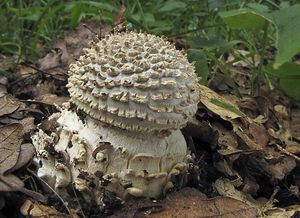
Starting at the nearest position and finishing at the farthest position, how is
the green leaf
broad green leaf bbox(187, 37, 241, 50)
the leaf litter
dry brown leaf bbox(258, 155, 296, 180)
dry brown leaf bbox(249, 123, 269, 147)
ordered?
the leaf litter
dry brown leaf bbox(258, 155, 296, 180)
dry brown leaf bbox(249, 123, 269, 147)
broad green leaf bbox(187, 37, 241, 50)
the green leaf

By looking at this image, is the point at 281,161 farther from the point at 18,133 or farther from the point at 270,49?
the point at 270,49

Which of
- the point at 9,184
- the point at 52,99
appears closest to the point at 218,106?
the point at 52,99

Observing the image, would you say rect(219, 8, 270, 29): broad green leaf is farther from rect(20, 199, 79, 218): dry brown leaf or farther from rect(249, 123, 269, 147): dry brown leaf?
rect(20, 199, 79, 218): dry brown leaf

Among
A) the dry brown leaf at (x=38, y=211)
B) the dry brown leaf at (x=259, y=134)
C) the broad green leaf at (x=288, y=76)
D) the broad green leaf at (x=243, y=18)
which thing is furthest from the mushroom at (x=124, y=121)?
the broad green leaf at (x=288, y=76)

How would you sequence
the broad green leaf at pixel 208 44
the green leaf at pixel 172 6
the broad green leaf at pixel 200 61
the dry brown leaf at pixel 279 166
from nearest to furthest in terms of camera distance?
the dry brown leaf at pixel 279 166, the broad green leaf at pixel 200 61, the broad green leaf at pixel 208 44, the green leaf at pixel 172 6

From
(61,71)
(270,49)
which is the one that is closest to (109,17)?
(61,71)

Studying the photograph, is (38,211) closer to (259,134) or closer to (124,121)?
(124,121)

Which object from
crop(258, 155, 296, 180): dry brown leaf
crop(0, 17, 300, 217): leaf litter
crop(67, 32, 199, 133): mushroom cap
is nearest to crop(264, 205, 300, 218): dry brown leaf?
crop(0, 17, 300, 217): leaf litter

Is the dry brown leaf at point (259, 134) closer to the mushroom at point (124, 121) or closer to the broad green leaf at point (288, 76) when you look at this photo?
the broad green leaf at point (288, 76)
